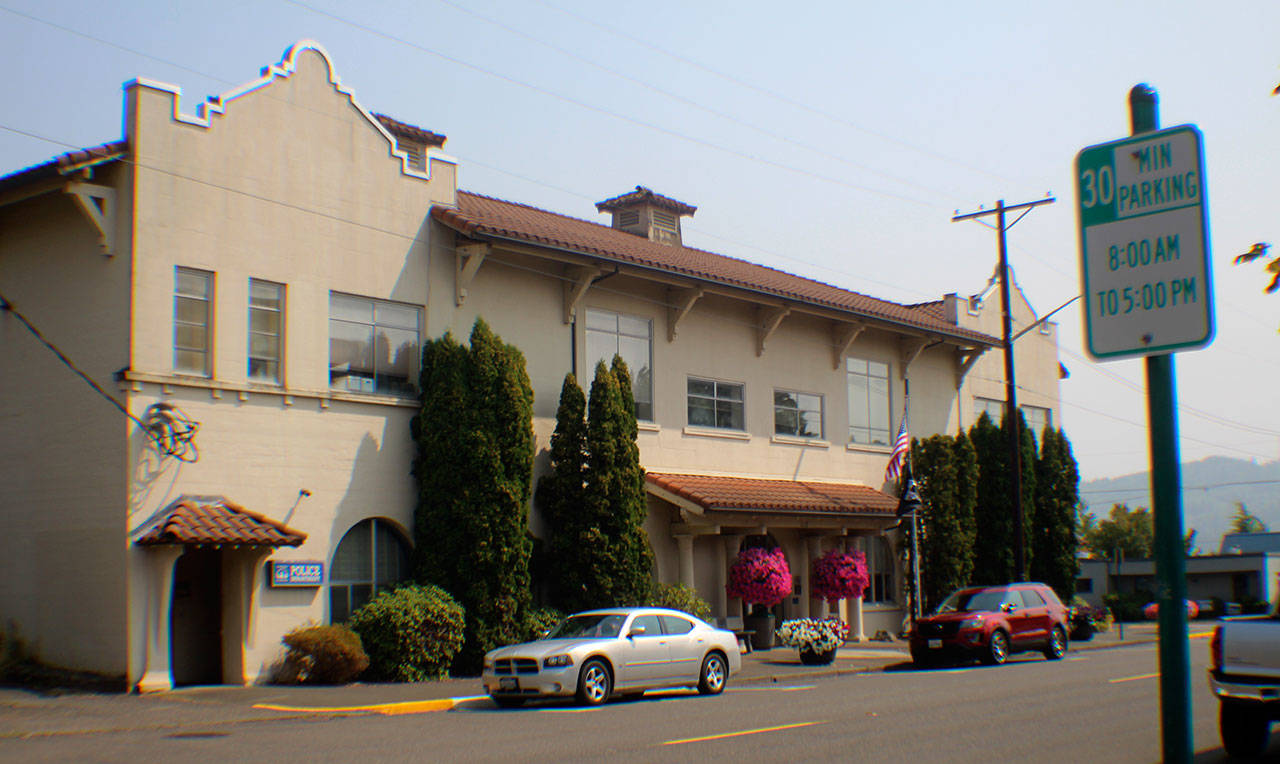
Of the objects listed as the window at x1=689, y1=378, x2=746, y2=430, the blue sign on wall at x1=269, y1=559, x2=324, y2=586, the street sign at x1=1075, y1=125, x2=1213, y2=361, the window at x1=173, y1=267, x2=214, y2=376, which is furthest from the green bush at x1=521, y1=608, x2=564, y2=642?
the street sign at x1=1075, y1=125, x2=1213, y2=361

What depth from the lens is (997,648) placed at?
79.3 ft

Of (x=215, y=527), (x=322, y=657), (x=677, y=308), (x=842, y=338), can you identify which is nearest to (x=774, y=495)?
(x=677, y=308)

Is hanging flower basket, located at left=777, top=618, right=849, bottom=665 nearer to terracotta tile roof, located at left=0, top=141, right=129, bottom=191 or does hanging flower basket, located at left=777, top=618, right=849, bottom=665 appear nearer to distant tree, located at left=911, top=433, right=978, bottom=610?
distant tree, located at left=911, top=433, right=978, bottom=610

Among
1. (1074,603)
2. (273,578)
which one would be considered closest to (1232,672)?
(273,578)

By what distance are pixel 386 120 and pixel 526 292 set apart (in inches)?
193

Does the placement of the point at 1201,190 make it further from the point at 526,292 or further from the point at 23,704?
the point at 526,292

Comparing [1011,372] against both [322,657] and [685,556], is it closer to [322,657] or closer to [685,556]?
[685,556]

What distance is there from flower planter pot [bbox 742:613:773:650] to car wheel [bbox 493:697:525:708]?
391 inches

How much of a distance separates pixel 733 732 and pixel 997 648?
40.8 feet

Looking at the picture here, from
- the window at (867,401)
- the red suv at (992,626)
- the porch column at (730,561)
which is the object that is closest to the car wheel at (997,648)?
the red suv at (992,626)

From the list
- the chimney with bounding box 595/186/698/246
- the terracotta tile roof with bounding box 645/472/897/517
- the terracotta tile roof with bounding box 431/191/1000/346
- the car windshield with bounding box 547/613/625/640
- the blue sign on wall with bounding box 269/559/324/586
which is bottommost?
the car windshield with bounding box 547/613/625/640

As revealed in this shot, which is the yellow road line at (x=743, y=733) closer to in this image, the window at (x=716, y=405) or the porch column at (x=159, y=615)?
the porch column at (x=159, y=615)

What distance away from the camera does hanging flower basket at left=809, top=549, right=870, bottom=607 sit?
27.7m

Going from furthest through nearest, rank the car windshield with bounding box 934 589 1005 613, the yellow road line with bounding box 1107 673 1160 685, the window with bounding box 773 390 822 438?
the window with bounding box 773 390 822 438, the car windshield with bounding box 934 589 1005 613, the yellow road line with bounding box 1107 673 1160 685
